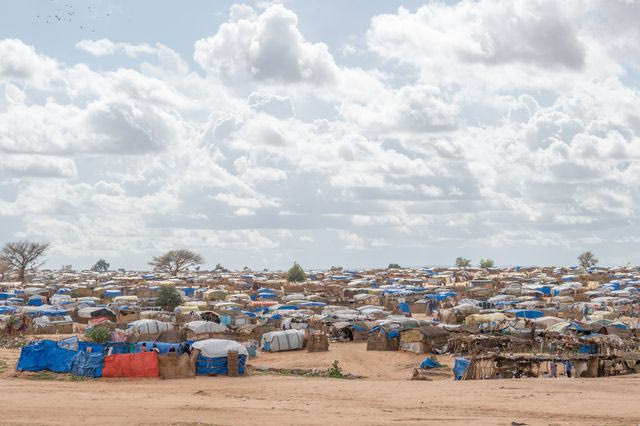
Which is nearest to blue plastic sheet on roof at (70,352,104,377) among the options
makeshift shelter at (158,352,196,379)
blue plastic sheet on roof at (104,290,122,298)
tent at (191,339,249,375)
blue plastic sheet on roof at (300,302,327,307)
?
makeshift shelter at (158,352,196,379)

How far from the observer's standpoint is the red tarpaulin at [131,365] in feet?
97.6

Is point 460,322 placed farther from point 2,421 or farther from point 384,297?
point 2,421

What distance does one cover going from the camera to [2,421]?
18672 mm

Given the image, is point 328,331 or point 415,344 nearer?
point 415,344

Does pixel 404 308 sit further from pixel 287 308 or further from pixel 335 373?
pixel 335 373

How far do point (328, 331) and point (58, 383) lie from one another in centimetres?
2132

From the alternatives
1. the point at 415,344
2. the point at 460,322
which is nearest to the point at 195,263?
the point at 460,322

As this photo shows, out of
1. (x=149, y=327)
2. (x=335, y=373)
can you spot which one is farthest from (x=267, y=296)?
(x=335, y=373)

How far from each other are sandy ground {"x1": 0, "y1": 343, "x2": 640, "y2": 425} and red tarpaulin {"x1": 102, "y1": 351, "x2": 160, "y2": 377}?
24.6 inches

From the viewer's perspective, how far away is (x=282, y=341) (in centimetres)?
4041

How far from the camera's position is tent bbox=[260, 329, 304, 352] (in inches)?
1587

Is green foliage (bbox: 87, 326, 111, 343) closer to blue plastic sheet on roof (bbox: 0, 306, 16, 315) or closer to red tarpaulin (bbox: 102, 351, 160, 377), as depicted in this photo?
red tarpaulin (bbox: 102, 351, 160, 377)

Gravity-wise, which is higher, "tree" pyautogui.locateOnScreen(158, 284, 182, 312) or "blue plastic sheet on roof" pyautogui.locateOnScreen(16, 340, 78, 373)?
"tree" pyautogui.locateOnScreen(158, 284, 182, 312)

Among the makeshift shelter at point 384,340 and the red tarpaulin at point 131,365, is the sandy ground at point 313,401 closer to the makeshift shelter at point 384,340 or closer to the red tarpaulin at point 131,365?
the red tarpaulin at point 131,365
